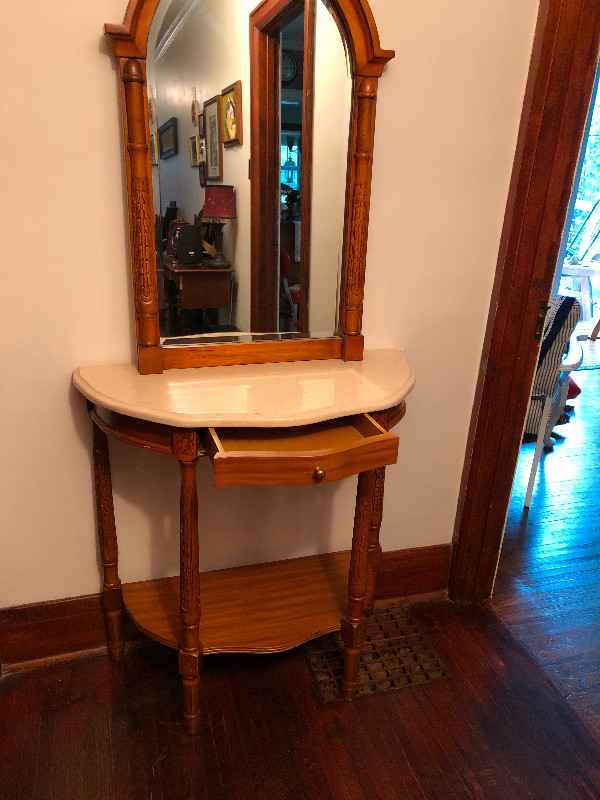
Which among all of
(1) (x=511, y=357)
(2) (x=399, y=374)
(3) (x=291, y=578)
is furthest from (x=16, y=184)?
(1) (x=511, y=357)

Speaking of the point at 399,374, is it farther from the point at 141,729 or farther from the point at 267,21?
the point at 141,729

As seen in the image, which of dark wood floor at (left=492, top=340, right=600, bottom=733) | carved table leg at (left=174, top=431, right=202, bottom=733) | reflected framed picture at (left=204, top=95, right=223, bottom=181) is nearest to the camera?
carved table leg at (left=174, top=431, right=202, bottom=733)

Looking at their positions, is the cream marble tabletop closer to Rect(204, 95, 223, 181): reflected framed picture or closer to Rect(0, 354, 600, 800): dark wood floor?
Rect(204, 95, 223, 181): reflected framed picture

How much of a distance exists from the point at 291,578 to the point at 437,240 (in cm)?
107

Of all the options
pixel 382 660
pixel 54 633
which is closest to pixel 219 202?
pixel 54 633

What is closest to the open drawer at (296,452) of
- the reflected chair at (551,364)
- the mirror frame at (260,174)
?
the mirror frame at (260,174)

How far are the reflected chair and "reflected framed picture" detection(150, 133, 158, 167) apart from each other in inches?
78.4

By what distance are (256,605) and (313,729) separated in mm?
345

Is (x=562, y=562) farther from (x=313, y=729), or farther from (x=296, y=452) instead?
(x=296, y=452)

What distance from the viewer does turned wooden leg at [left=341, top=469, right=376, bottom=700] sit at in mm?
1553

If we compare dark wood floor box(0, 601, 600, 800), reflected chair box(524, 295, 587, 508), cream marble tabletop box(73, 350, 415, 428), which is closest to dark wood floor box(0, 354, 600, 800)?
dark wood floor box(0, 601, 600, 800)

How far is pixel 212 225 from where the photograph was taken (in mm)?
1578

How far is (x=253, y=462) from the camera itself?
127 cm

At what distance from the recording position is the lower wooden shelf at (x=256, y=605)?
163 centimetres
